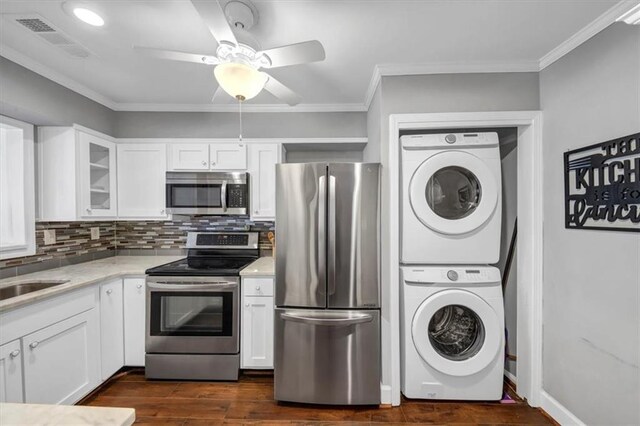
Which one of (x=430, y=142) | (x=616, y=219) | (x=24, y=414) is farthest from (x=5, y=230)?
(x=616, y=219)

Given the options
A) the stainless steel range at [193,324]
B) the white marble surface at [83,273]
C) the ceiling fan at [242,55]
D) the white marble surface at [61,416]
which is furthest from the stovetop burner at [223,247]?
the white marble surface at [61,416]

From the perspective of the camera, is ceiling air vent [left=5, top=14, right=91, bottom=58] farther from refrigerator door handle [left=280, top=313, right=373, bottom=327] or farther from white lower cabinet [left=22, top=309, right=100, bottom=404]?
refrigerator door handle [left=280, top=313, right=373, bottom=327]

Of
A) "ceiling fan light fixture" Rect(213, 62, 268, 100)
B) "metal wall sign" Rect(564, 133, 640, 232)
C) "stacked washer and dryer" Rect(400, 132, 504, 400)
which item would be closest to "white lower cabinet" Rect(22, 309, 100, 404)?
"ceiling fan light fixture" Rect(213, 62, 268, 100)

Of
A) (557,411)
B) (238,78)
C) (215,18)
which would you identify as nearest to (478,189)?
(557,411)

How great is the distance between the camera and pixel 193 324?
2.40m

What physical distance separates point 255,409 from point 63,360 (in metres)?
1.31

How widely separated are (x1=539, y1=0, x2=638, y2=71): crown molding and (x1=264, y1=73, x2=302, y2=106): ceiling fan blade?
171 cm

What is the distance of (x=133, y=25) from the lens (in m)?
1.67

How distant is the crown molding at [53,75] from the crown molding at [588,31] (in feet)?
11.7

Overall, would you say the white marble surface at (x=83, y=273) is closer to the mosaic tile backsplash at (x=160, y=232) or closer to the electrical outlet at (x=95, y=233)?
the mosaic tile backsplash at (x=160, y=232)

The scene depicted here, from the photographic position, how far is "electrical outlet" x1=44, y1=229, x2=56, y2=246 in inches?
95.5

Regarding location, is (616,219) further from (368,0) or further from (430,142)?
(368,0)

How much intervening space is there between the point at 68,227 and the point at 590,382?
159 inches

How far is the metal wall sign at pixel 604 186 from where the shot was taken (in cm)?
147
